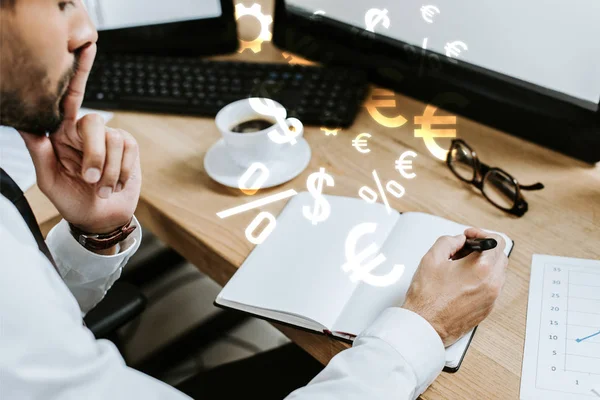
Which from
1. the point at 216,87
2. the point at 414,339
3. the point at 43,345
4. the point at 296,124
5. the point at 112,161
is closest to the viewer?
the point at 43,345

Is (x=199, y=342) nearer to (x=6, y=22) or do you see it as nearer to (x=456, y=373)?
(x=456, y=373)

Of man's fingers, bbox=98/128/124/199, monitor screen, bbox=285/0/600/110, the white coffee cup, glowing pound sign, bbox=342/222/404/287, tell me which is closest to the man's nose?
man's fingers, bbox=98/128/124/199

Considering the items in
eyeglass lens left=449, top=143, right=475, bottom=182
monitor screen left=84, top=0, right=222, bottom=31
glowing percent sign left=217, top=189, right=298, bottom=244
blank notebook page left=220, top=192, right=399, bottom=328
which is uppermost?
monitor screen left=84, top=0, right=222, bottom=31

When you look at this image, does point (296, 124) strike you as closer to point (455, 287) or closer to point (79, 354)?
point (455, 287)

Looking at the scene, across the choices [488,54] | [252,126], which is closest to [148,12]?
[252,126]

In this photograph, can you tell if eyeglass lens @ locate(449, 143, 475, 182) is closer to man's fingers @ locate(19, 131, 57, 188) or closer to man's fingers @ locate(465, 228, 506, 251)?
man's fingers @ locate(465, 228, 506, 251)

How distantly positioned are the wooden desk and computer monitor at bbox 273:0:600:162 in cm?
4

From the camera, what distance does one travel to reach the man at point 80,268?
1.64 feet

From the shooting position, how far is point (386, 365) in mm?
598

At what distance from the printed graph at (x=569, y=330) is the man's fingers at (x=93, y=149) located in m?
0.51

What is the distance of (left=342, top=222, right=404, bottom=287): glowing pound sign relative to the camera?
27.5 inches

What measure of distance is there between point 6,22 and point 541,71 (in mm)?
638

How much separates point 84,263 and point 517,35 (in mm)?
638

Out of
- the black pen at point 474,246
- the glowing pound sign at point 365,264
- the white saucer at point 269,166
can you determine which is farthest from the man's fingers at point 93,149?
the black pen at point 474,246
